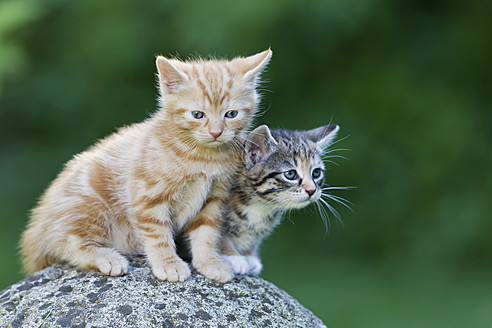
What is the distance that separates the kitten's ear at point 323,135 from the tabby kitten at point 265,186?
0.50 feet

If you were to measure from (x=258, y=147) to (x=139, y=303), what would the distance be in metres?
1.29

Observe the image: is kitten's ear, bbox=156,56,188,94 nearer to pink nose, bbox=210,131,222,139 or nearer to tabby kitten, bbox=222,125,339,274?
pink nose, bbox=210,131,222,139

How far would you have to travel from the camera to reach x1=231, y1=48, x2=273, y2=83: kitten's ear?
3.88 metres

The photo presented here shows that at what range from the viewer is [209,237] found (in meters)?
3.83

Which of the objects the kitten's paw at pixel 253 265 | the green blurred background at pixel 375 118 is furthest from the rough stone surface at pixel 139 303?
the green blurred background at pixel 375 118

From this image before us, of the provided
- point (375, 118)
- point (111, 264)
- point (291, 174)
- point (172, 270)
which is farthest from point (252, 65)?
point (375, 118)

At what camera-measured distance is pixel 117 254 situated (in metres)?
3.68

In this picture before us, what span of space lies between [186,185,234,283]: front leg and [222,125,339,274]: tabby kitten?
20cm

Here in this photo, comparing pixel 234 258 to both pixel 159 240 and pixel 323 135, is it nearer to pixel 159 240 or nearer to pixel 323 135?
pixel 159 240

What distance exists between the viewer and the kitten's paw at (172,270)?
3.50 m

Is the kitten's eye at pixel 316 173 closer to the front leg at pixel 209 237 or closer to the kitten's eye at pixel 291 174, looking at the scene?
the kitten's eye at pixel 291 174

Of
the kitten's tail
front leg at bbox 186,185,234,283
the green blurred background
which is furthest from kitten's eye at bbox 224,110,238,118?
A: the green blurred background

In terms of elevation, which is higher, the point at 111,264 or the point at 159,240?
the point at 159,240

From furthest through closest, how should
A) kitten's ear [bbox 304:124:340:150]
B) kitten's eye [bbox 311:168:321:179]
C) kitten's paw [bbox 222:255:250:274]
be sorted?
kitten's ear [bbox 304:124:340:150] < kitten's eye [bbox 311:168:321:179] < kitten's paw [bbox 222:255:250:274]
